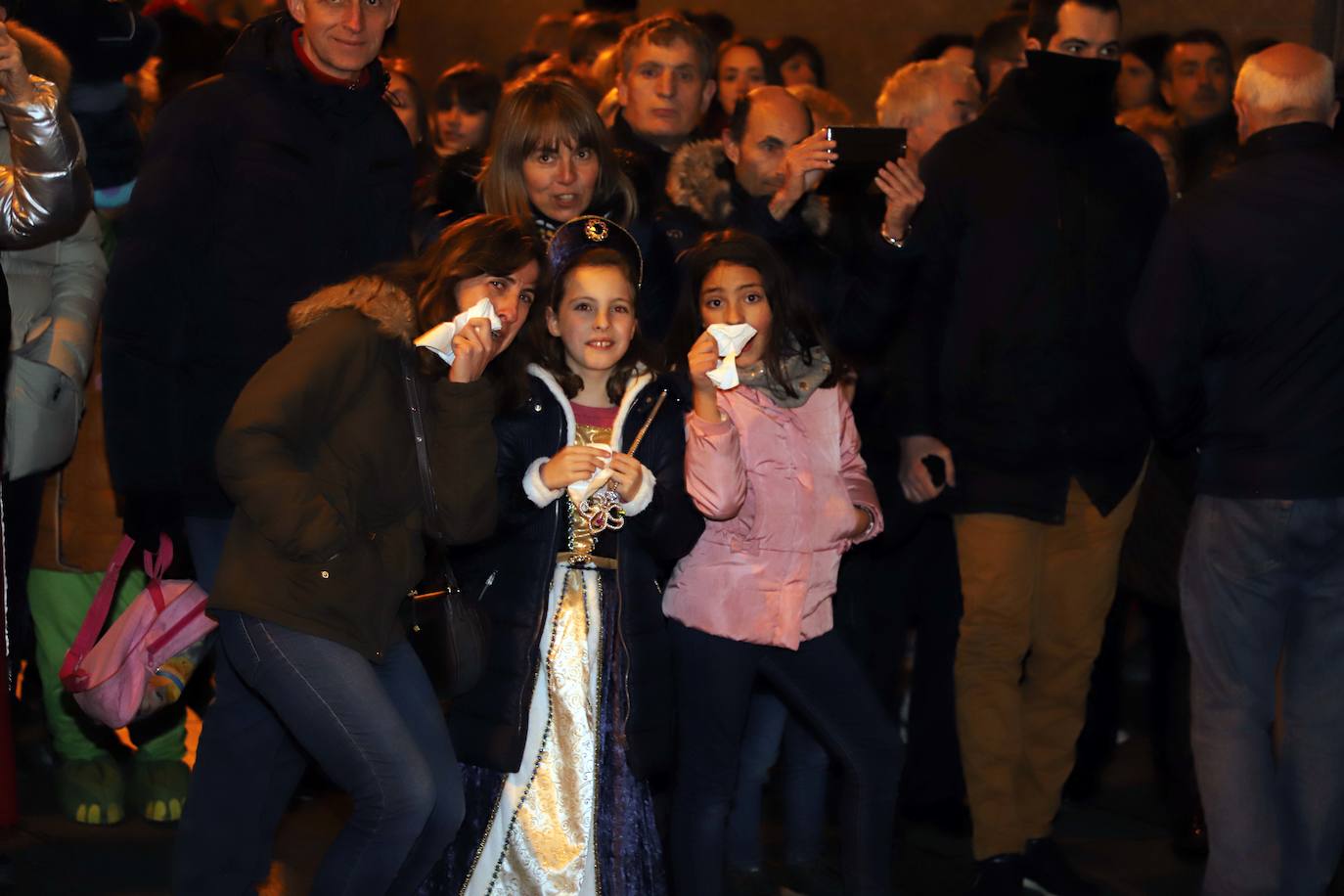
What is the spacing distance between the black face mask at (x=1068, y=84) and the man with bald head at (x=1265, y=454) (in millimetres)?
393

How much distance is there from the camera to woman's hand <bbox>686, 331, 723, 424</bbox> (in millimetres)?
4016

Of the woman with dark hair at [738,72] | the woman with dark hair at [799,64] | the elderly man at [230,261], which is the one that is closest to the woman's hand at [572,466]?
the elderly man at [230,261]

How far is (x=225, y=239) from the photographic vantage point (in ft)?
13.2

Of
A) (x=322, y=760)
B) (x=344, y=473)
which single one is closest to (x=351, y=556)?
(x=344, y=473)

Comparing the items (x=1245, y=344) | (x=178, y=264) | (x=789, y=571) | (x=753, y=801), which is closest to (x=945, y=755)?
(x=753, y=801)

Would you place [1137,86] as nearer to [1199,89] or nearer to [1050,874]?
[1199,89]

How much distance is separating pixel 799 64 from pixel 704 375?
13.9ft

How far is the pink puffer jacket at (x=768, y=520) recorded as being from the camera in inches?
163

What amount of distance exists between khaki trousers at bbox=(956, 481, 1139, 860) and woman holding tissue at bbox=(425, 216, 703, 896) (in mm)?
985

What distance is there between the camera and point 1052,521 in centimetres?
468

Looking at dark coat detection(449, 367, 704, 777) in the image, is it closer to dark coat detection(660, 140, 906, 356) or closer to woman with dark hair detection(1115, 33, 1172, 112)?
dark coat detection(660, 140, 906, 356)

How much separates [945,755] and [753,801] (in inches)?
30.6

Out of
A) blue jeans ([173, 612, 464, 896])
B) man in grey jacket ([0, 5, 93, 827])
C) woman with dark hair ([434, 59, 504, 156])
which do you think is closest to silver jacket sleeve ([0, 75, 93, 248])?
man in grey jacket ([0, 5, 93, 827])

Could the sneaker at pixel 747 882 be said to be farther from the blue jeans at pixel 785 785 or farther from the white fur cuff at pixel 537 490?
the white fur cuff at pixel 537 490
